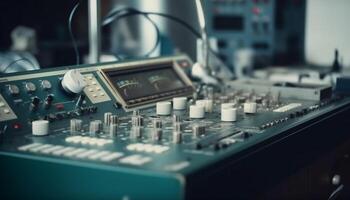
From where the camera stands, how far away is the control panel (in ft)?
13.9

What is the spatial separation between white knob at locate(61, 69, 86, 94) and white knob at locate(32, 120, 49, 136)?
239 millimetres

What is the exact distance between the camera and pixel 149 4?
395cm

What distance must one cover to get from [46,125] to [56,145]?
0.13 metres

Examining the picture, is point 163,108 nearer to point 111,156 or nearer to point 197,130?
point 197,130

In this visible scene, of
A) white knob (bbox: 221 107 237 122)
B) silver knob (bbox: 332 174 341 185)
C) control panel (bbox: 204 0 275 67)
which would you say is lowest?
silver knob (bbox: 332 174 341 185)

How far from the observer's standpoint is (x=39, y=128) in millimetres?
1385

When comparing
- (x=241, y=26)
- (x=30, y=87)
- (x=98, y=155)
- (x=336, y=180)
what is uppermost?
(x=241, y=26)

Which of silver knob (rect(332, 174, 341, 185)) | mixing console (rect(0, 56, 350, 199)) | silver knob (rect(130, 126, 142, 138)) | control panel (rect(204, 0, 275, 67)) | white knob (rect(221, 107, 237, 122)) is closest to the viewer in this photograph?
mixing console (rect(0, 56, 350, 199))

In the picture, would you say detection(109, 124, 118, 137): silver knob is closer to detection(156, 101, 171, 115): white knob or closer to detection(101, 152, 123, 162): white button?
detection(101, 152, 123, 162): white button

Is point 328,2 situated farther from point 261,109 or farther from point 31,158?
point 31,158

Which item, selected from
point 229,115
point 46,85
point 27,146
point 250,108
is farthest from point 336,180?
point 27,146

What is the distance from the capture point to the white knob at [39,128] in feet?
4.54

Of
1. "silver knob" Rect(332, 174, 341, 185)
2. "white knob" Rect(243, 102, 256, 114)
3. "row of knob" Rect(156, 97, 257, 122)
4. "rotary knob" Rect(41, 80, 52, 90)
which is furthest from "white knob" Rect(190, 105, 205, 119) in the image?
"silver knob" Rect(332, 174, 341, 185)

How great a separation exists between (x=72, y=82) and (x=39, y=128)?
0.84 feet
